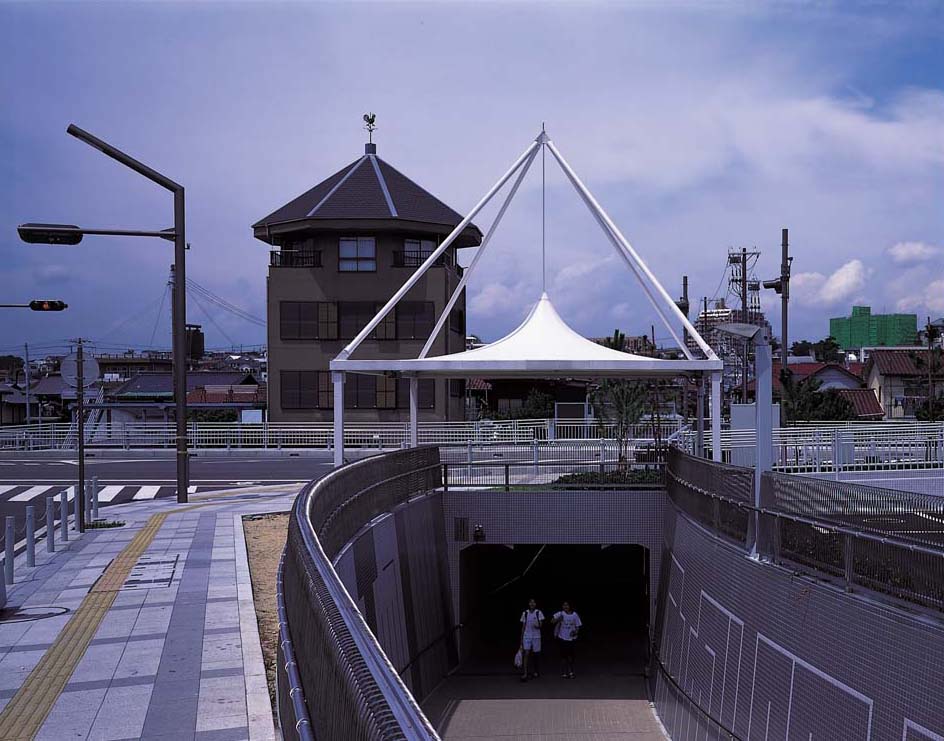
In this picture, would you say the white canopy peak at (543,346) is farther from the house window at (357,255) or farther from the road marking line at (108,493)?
the house window at (357,255)

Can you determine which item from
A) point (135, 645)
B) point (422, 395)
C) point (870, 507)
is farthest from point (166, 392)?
point (870, 507)

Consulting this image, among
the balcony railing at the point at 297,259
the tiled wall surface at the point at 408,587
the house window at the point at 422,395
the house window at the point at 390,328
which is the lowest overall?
the tiled wall surface at the point at 408,587

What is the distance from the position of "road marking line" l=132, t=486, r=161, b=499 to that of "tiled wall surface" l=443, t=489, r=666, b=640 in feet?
34.4

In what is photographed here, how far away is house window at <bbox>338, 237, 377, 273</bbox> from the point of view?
4875 centimetres

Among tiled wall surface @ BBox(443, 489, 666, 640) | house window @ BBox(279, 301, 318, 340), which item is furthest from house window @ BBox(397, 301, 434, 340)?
tiled wall surface @ BBox(443, 489, 666, 640)

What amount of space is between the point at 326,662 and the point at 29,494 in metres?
27.4

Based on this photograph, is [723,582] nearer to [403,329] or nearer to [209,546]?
[209,546]

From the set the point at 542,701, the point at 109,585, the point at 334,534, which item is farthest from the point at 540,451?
the point at 334,534

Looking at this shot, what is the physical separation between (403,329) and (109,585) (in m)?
34.2

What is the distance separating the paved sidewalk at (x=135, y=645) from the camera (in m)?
8.43

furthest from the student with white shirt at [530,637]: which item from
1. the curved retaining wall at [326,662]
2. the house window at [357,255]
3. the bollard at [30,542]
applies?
the house window at [357,255]

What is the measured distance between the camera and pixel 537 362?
75.1ft

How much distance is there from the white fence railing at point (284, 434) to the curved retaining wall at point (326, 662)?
3104cm

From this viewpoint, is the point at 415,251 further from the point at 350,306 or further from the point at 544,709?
the point at 544,709
